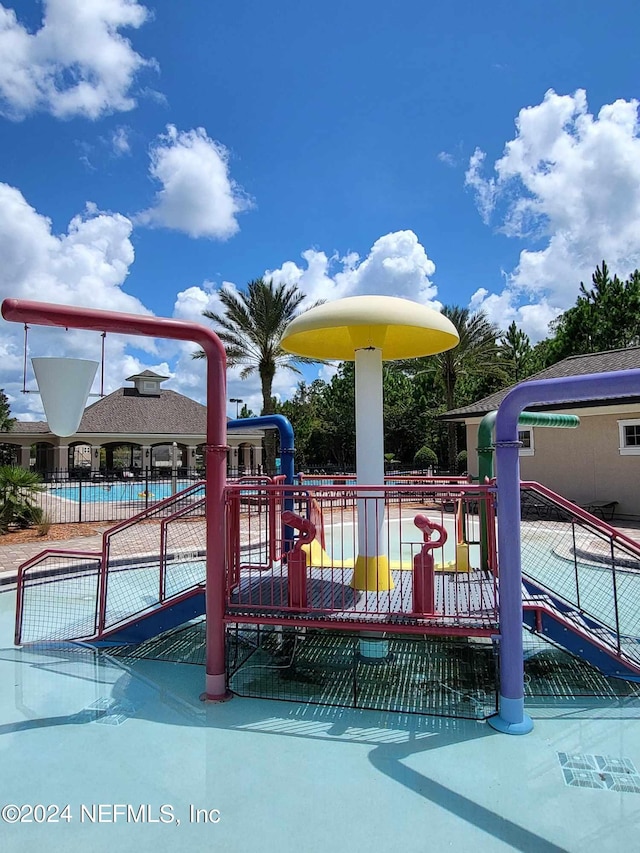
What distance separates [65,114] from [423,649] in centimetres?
1379

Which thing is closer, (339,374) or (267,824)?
(267,824)

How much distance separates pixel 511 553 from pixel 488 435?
2.94m

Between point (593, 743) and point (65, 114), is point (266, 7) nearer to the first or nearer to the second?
point (65, 114)

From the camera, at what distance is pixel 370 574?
5.73m

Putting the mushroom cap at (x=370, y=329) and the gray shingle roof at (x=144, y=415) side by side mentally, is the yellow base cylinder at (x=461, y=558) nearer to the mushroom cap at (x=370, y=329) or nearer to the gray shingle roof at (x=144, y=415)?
the mushroom cap at (x=370, y=329)

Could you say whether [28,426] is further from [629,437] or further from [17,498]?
[629,437]

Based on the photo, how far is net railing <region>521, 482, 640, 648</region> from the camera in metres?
5.36

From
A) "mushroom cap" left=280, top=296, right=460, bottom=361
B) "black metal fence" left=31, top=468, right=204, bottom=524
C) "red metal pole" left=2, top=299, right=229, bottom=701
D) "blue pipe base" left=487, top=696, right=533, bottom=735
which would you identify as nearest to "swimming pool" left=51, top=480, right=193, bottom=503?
"black metal fence" left=31, top=468, right=204, bottom=524

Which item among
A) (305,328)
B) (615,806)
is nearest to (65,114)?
(305,328)

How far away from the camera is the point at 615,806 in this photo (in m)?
3.25

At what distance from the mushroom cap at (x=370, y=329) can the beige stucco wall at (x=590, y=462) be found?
39.3 feet

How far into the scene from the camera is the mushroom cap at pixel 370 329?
512 centimetres

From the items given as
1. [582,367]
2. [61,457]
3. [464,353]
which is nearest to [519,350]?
[464,353]

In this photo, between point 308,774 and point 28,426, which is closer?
point 308,774
